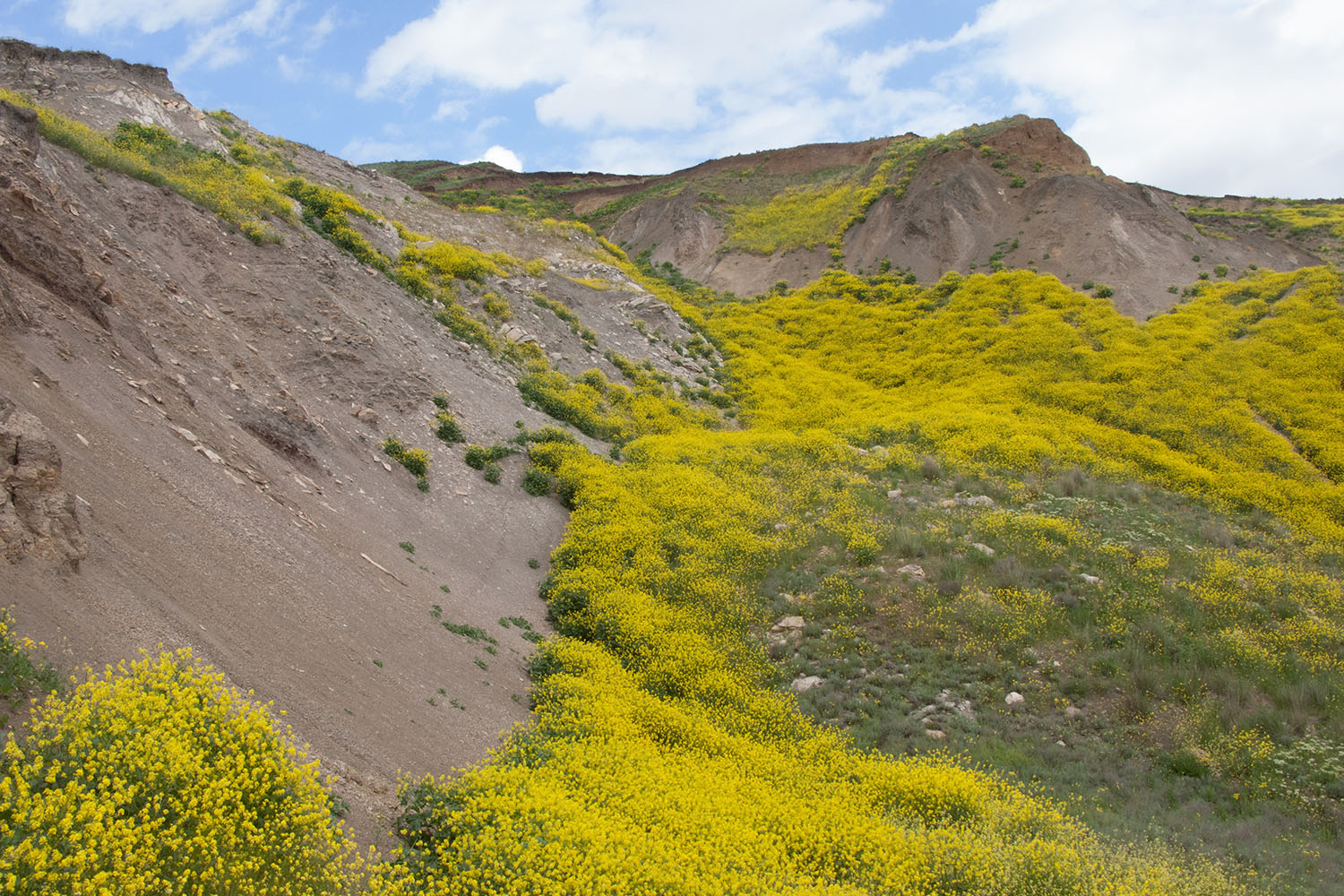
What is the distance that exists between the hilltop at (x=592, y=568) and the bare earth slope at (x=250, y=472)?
89mm

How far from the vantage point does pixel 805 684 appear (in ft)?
45.0

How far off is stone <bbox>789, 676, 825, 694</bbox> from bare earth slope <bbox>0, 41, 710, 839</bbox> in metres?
5.30

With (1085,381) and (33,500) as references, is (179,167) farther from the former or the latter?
(1085,381)

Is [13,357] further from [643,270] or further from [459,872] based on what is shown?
[643,270]

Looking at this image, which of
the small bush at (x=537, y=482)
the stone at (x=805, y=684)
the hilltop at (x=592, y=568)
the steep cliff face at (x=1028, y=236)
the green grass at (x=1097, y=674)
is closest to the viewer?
the hilltop at (x=592, y=568)

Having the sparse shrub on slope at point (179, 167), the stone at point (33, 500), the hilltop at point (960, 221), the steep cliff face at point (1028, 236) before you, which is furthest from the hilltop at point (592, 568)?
the hilltop at point (960, 221)

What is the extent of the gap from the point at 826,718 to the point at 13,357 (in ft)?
46.2

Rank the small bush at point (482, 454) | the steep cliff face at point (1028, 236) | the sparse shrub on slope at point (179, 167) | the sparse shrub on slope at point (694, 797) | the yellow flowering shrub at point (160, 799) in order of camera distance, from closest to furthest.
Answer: the yellow flowering shrub at point (160, 799) → the sparse shrub on slope at point (694, 797) → the sparse shrub on slope at point (179, 167) → the small bush at point (482, 454) → the steep cliff face at point (1028, 236)

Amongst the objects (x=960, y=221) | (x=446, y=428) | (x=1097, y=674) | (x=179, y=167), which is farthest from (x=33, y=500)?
(x=960, y=221)

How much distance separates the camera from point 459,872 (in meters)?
6.61

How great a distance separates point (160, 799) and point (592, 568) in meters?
11.4

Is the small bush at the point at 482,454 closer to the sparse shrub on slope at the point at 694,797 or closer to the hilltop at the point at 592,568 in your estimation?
the hilltop at the point at 592,568

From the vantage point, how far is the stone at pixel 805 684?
13633 millimetres

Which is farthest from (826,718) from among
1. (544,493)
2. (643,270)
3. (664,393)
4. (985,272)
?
(643,270)
